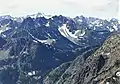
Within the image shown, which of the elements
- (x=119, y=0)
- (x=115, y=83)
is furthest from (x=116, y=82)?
(x=119, y=0)

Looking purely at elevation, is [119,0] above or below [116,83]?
above

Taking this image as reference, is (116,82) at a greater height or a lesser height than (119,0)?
lesser

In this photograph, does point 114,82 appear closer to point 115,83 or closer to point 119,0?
point 115,83

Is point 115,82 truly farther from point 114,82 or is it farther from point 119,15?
point 119,15

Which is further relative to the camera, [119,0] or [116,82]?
[116,82]

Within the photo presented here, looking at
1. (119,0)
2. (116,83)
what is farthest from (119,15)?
(116,83)

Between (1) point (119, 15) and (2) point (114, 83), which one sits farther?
(2) point (114, 83)

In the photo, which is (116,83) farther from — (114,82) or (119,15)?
(119,15)
